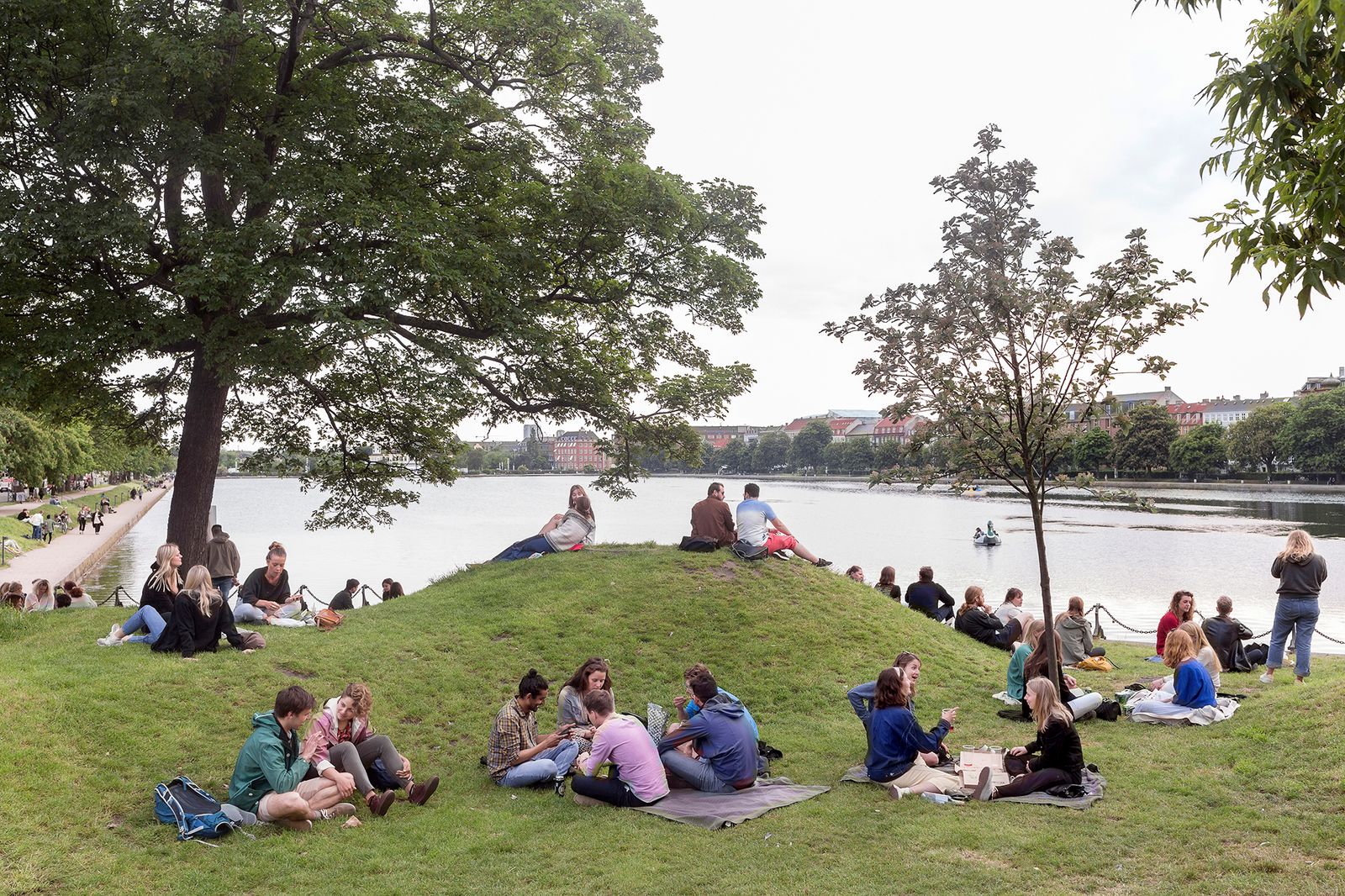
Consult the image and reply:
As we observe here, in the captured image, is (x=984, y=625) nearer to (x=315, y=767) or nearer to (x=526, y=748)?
(x=526, y=748)

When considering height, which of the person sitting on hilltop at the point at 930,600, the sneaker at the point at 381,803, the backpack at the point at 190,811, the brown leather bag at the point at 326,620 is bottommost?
the sneaker at the point at 381,803

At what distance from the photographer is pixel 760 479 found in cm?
18175

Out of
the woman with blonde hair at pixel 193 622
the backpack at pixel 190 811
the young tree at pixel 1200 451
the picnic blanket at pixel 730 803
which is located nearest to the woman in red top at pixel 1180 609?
the picnic blanket at pixel 730 803

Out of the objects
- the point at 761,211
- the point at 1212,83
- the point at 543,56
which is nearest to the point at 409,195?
the point at 543,56

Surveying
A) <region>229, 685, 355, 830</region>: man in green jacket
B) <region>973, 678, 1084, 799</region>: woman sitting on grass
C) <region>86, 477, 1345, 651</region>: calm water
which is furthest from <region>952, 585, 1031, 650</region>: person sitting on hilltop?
<region>229, 685, 355, 830</region>: man in green jacket

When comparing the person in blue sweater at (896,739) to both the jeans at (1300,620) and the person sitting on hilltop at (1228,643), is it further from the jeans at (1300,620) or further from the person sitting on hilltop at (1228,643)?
the person sitting on hilltop at (1228,643)

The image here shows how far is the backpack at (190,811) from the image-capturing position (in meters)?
6.87

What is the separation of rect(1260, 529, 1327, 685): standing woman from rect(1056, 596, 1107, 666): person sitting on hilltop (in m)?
2.37

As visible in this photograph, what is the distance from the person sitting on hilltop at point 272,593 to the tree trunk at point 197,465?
1742 mm

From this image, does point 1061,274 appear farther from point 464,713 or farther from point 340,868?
point 340,868

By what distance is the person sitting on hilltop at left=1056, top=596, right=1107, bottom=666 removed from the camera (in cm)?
1343

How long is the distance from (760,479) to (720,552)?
168112 mm

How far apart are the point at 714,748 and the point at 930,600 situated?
8.98 meters

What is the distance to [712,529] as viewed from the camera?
48.3ft
